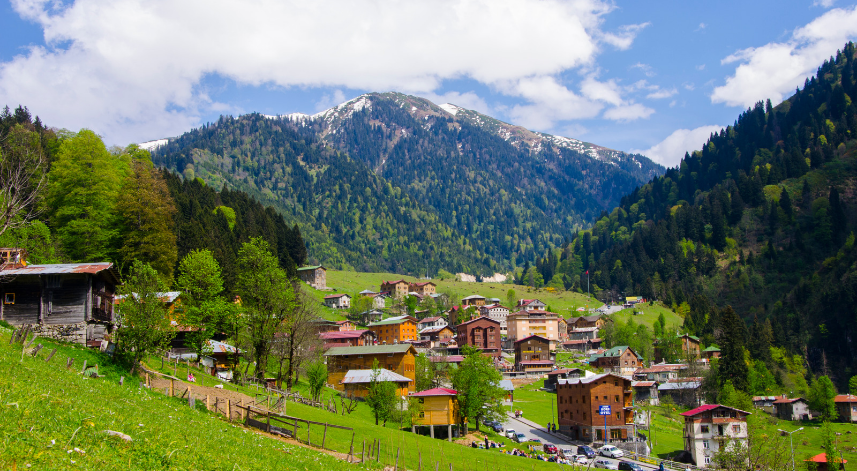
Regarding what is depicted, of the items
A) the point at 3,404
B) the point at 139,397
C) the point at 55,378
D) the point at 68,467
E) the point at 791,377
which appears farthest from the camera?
the point at 791,377

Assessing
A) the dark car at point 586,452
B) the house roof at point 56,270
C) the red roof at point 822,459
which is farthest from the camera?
the red roof at point 822,459

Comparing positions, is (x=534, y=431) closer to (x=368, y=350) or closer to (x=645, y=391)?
(x=368, y=350)

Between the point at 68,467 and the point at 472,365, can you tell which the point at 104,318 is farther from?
the point at 472,365

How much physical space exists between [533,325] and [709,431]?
301ft

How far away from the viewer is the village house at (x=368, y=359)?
291ft

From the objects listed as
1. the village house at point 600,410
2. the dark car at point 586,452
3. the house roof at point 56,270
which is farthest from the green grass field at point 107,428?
the village house at point 600,410

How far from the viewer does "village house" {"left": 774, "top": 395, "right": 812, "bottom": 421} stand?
115375 mm

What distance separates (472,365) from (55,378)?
170 feet

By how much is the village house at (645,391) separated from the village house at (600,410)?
120 feet

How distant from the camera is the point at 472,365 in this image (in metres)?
70.0

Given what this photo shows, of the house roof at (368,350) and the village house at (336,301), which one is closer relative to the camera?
the house roof at (368,350)

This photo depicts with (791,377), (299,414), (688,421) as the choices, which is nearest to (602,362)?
(791,377)

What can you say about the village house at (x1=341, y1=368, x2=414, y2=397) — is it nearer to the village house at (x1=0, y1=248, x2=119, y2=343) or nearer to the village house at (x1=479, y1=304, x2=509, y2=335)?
the village house at (x1=0, y1=248, x2=119, y2=343)

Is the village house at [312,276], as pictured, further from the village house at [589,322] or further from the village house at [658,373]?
the village house at [658,373]
